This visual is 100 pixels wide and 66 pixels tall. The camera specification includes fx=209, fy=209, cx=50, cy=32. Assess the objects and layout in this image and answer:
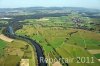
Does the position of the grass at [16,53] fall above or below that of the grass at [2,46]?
below

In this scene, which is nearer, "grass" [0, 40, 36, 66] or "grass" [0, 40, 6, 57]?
"grass" [0, 40, 36, 66]

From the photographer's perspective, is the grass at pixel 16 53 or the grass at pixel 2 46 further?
the grass at pixel 2 46

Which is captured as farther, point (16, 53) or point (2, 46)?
point (2, 46)

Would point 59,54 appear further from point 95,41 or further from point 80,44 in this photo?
point 95,41

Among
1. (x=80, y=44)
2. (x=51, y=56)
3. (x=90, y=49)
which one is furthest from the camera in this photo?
(x=80, y=44)

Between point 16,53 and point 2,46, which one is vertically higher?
point 2,46

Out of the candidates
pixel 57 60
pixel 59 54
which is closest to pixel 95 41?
pixel 59 54

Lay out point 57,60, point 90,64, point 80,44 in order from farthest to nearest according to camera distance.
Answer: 1. point 80,44
2. point 57,60
3. point 90,64

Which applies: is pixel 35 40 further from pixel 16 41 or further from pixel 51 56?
pixel 51 56

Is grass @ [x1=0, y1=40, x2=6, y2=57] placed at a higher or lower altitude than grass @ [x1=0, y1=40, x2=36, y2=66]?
higher

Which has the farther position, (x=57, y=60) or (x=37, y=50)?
(x=37, y=50)

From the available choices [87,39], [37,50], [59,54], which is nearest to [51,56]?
[59,54]
